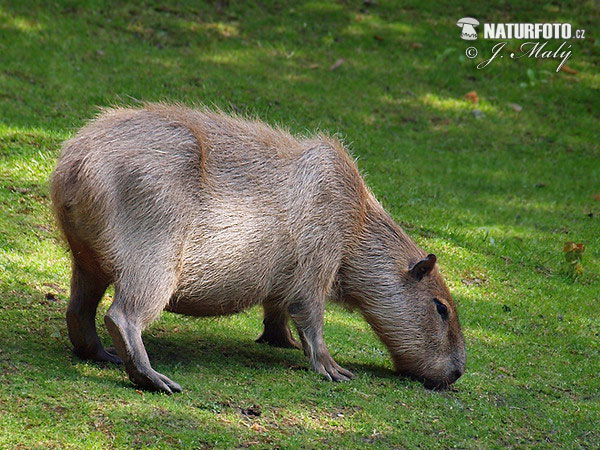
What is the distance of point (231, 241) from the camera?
16.2 feet

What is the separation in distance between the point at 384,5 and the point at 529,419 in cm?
947

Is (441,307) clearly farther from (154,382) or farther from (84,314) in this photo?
(84,314)

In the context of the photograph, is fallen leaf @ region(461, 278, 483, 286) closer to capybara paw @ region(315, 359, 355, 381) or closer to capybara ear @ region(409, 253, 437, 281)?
capybara ear @ region(409, 253, 437, 281)

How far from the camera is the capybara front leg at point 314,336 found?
17.3 ft

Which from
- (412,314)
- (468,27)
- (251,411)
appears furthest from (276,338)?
(468,27)

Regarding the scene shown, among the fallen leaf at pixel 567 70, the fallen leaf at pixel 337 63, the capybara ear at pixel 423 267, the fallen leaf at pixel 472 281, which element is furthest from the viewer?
the fallen leaf at pixel 567 70

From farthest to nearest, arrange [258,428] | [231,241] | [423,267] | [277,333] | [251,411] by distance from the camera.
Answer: [277,333] < [423,267] < [231,241] < [251,411] < [258,428]

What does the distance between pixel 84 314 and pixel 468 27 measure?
960 centimetres

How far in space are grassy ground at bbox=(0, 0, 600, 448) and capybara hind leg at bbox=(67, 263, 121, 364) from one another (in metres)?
0.11

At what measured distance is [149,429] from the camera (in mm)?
3996

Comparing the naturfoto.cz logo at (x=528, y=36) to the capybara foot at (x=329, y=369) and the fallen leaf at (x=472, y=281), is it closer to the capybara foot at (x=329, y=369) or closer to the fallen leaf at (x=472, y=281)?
the fallen leaf at (x=472, y=281)

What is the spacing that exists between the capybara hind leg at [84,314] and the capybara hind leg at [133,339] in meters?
0.49

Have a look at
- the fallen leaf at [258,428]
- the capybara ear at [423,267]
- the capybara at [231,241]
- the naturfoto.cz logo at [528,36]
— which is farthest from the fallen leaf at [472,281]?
the naturfoto.cz logo at [528,36]

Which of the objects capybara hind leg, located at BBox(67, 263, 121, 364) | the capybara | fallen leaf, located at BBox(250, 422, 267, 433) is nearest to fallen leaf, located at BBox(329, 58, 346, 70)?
the capybara
